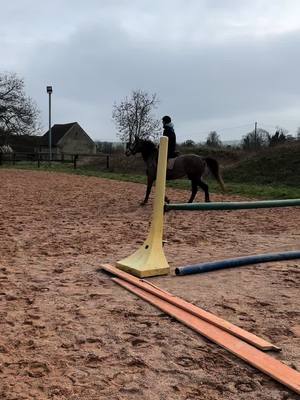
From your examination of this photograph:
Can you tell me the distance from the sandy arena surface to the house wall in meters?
69.2

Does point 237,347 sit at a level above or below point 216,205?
below

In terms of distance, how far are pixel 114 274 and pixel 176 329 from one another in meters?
1.54

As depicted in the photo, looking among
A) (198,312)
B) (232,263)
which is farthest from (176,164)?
(198,312)

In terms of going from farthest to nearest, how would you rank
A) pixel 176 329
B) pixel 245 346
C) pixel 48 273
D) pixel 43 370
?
pixel 48 273, pixel 176 329, pixel 245 346, pixel 43 370

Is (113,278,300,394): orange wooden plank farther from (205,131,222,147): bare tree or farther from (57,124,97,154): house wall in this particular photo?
(57,124,97,154): house wall

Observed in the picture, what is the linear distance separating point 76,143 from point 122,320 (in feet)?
245

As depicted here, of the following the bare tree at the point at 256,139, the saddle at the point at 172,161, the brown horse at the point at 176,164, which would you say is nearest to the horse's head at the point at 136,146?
the brown horse at the point at 176,164

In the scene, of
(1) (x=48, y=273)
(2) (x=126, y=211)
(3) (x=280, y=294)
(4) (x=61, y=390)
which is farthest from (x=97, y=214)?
(4) (x=61, y=390)

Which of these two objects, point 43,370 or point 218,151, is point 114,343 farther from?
point 218,151

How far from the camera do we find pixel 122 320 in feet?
11.0

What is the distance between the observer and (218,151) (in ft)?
112

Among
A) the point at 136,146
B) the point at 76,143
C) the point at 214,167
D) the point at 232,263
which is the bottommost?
the point at 232,263

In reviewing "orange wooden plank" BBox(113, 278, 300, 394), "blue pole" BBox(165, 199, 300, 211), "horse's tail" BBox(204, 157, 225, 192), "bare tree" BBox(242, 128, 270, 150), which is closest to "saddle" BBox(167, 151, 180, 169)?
"horse's tail" BBox(204, 157, 225, 192)

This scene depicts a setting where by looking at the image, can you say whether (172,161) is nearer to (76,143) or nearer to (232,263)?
(232,263)
